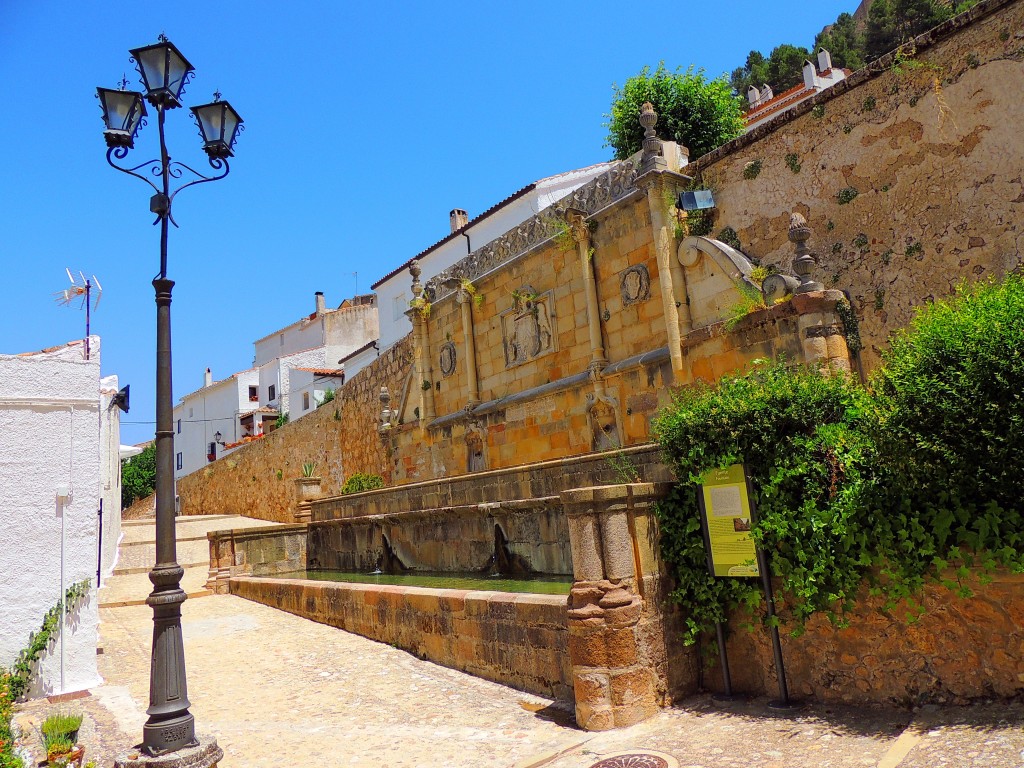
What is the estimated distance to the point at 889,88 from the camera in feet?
31.4

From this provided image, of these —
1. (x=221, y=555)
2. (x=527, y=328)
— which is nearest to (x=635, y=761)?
(x=527, y=328)

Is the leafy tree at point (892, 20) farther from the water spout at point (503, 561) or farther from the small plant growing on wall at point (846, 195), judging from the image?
the water spout at point (503, 561)

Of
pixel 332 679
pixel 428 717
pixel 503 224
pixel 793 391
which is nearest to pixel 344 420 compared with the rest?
pixel 503 224

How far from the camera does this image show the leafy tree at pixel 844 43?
1912 inches

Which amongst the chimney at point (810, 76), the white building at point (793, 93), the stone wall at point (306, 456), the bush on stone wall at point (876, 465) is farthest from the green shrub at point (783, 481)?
the chimney at point (810, 76)

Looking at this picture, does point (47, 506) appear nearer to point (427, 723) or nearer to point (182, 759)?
point (182, 759)

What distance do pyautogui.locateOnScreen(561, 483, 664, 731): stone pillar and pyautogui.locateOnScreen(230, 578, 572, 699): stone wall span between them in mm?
700

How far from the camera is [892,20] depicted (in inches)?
1812

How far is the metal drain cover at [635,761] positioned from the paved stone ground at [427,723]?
Answer: 0.08m

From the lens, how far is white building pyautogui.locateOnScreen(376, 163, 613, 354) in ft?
81.4

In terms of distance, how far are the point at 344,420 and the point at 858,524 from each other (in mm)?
22878

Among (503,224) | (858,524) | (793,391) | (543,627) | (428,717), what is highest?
(503,224)

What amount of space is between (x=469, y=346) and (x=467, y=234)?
12.2m

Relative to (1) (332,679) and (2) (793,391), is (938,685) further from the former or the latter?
(1) (332,679)
